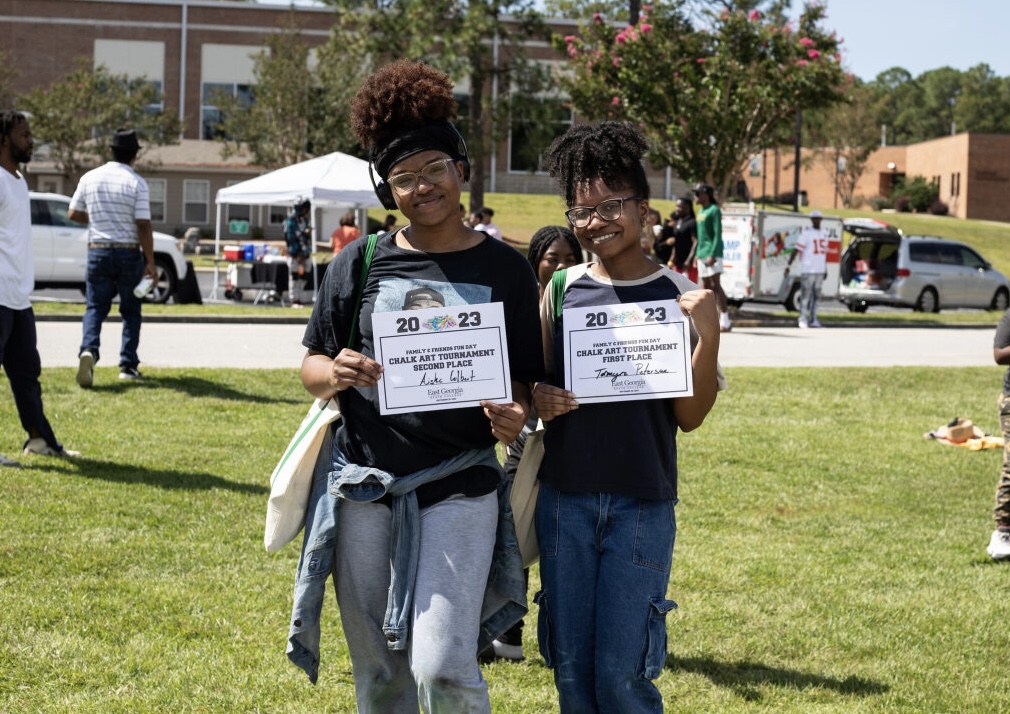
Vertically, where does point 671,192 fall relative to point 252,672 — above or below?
above

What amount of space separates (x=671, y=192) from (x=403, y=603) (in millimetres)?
62699

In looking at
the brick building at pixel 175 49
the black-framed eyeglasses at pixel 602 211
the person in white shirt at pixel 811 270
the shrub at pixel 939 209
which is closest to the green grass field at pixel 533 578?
the black-framed eyeglasses at pixel 602 211

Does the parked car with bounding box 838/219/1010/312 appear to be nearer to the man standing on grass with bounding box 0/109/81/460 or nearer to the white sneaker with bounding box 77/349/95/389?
the white sneaker with bounding box 77/349/95/389

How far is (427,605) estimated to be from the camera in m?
3.26

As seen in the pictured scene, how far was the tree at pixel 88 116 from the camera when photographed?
46.9 metres

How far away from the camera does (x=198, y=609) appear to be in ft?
18.1

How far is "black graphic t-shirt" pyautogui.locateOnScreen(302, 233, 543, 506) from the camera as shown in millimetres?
3354

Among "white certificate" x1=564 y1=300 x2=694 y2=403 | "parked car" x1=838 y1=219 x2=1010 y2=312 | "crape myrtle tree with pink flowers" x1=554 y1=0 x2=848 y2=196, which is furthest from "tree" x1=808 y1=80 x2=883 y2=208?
"white certificate" x1=564 y1=300 x2=694 y2=403

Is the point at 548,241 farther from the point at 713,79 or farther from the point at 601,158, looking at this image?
the point at 713,79

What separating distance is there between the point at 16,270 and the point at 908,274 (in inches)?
940

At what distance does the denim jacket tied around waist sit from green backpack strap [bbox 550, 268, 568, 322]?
462mm

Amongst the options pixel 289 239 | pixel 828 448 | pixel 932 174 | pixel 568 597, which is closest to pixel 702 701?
pixel 568 597

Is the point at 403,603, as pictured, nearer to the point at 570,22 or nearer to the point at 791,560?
the point at 791,560

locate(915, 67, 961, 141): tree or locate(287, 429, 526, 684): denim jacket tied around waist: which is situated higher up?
locate(915, 67, 961, 141): tree
